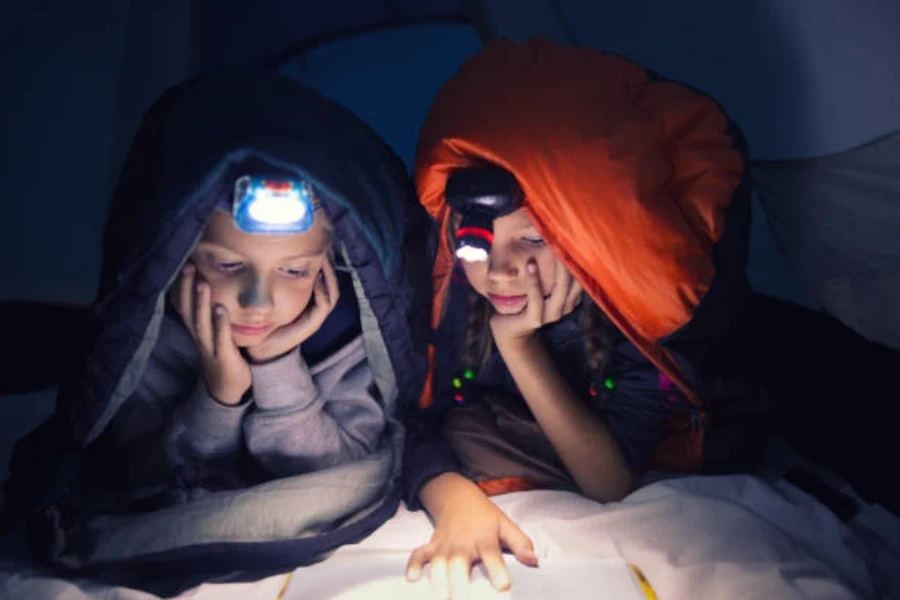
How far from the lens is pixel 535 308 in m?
0.97

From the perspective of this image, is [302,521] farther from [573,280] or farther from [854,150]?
[854,150]

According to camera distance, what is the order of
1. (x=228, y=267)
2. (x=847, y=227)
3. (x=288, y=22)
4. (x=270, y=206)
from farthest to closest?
1. (x=288, y=22)
2. (x=847, y=227)
3. (x=228, y=267)
4. (x=270, y=206)

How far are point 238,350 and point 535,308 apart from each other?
49 centimetres

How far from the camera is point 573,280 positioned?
1.02 meters

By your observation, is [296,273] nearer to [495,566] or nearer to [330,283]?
[330,283]

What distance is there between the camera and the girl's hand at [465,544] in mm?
770

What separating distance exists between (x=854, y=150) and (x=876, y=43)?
0.21 m

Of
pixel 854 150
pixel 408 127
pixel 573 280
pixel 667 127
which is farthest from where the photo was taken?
pixel 408 127

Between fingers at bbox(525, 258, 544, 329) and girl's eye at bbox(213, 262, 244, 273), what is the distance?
461 millimetres

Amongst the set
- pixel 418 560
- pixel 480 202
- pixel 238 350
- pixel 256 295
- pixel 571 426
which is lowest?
pixel 418 560

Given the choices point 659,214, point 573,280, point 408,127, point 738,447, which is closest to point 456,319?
point 573,280

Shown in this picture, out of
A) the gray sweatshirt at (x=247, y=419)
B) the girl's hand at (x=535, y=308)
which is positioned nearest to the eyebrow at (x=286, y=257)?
the gray sweatshirt at (x=247, y=419)

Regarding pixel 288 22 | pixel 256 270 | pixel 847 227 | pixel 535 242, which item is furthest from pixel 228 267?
pixel 847 227

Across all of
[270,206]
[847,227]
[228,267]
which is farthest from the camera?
[847,227]
